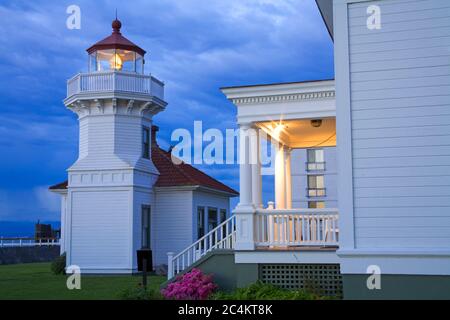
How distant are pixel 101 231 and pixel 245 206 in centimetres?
1324

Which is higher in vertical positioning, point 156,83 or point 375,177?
point 156,83

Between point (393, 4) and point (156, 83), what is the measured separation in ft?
60.3

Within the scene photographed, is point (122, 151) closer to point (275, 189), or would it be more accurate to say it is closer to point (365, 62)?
point (275, 189)

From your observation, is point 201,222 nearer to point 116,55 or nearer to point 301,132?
point 116,55

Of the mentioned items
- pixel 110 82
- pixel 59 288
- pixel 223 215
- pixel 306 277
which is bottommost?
pixel 59 288

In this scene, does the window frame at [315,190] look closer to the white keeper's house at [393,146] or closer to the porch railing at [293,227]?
the porch railing at [293,227]

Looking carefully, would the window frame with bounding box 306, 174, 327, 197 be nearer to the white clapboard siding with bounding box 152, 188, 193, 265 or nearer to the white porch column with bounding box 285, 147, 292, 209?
the white clapboard siding with bounding box 152, 188, 193, 265

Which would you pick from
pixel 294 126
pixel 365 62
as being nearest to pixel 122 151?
pixel 294 126

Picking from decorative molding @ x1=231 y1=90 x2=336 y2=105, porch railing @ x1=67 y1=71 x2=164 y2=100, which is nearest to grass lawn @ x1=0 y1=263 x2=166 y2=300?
decorative molding @ x1=231 y1=90 x2=336 y2=105

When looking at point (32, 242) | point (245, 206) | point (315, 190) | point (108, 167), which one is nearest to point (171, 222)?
point (108, 167)

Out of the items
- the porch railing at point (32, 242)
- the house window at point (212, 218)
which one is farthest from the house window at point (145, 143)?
the porch railing at point (32, 242)

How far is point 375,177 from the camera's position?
10.2 m

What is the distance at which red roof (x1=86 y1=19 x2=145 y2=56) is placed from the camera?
2655 cm

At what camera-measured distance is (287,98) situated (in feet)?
45.7
